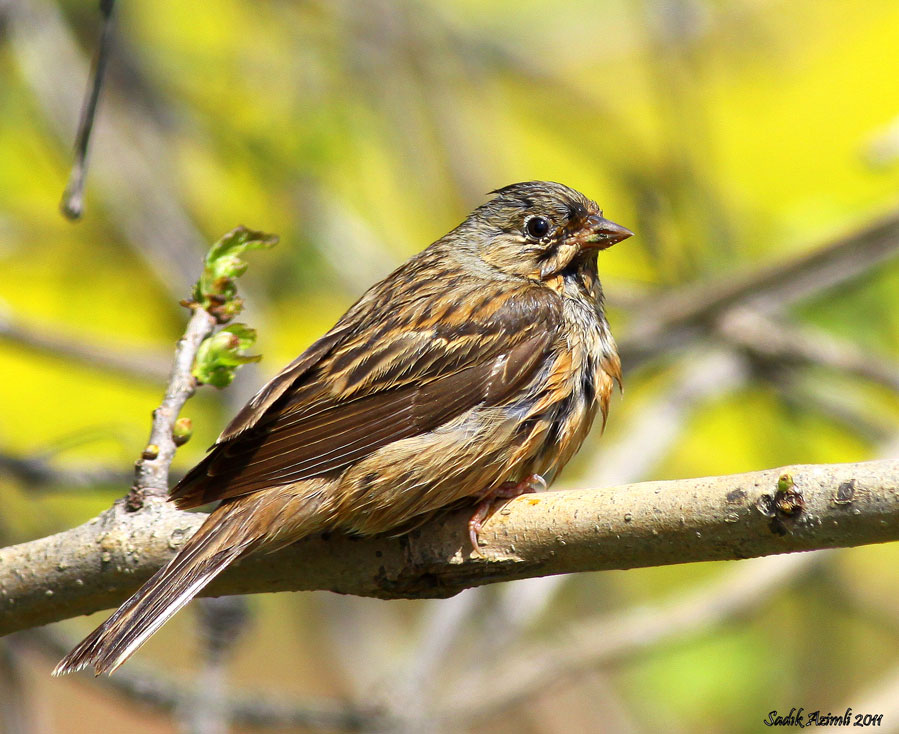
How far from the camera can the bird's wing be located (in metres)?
2.95

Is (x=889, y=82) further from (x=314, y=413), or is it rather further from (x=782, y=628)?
(x=314, y=413)

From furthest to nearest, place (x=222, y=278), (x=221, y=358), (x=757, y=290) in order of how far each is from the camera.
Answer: (x=757, y=290)
(x=222, y=278)
(x=221, y=358)

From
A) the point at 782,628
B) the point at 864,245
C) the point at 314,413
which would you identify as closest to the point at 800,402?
the point at 864,245

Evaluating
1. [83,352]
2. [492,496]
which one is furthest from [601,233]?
[83,352]

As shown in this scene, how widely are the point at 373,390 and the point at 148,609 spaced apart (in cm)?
93

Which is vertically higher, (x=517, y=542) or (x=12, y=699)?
(x=517, y=542)

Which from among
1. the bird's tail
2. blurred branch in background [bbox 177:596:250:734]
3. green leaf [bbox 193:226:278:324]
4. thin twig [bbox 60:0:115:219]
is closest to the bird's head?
green leaf [bbox 193:226:278:324]

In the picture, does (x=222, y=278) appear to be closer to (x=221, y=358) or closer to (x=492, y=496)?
(x=221, y=358)

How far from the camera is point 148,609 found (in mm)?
2537

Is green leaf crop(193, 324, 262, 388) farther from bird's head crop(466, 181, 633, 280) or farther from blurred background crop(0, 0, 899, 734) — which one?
bird's head crop(466, 181, 633, 280)

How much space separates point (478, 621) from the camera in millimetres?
5578

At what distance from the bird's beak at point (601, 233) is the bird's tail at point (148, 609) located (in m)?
1.79

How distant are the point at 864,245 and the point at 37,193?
16.0 ft

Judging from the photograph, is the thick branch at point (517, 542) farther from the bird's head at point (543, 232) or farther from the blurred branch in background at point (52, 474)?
the bird's head at point (543, 232)
